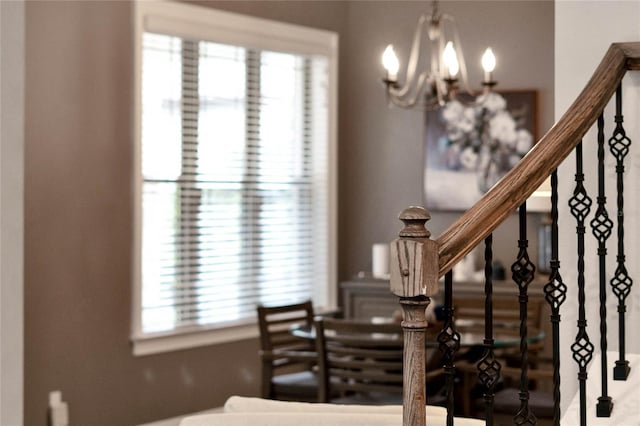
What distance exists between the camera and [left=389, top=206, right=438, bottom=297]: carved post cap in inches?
88.0

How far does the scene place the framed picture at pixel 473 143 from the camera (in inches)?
274

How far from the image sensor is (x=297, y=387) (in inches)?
212

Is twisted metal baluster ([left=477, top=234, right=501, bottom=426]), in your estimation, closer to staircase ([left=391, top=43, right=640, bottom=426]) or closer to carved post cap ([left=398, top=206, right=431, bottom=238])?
staircase ([left=391, top=43, right=640, bottom=426])

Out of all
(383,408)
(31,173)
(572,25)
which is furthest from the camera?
(31,173)

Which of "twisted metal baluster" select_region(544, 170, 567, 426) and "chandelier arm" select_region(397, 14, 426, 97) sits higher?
"chandelier arm" select_region(397, 14, 426, 97)

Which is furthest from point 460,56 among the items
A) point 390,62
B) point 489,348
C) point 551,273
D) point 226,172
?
point 489,348

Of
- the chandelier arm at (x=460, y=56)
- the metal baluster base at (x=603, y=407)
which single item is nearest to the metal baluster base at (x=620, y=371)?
the metal baluster base at (x=603, y=407)

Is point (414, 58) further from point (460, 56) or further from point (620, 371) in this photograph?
point (620, 371)

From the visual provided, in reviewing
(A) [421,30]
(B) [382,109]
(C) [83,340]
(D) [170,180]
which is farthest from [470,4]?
(C) [83,340]

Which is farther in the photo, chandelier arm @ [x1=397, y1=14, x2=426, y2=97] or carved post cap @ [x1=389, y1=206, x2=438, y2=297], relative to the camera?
chandelier arm @ [x1=397, y1=14, x2=426, y2=97]

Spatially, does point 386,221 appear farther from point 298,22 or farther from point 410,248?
point 410,248

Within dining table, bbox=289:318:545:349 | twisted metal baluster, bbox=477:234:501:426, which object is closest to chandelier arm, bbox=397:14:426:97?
dining table, bbox=289:318:545:349

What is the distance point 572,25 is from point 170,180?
3326 mm

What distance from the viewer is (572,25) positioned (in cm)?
344
